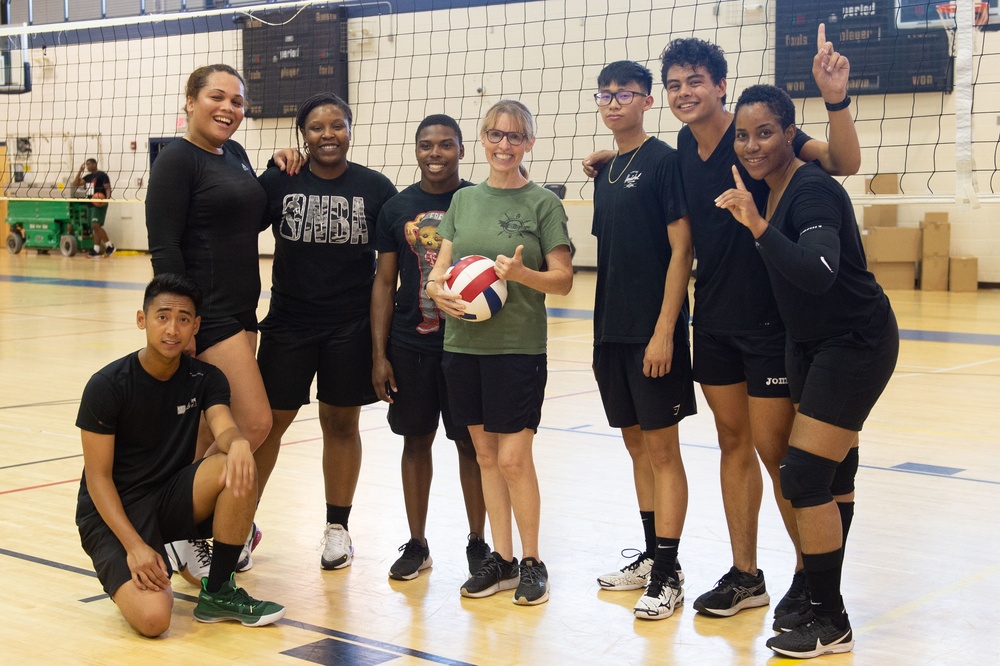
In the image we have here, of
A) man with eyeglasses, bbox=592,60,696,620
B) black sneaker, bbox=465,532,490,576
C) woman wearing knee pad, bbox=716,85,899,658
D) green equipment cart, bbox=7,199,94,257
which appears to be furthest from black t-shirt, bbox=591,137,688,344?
green equipment cart, bbox=7,199,94,257

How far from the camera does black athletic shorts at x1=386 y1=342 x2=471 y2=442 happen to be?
3.63 meters

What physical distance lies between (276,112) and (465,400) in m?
13.2

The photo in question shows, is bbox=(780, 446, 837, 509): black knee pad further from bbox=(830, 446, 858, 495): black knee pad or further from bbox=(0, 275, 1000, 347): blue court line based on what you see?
bbox=(0, 275, 1000, 347): blue court line

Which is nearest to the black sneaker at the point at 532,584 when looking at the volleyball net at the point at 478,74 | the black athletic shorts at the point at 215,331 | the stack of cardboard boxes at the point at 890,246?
the black athletic shorts at the point at 215,331

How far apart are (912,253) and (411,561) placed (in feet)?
33.2

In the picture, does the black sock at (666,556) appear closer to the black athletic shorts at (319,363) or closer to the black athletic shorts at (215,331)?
the black athletic shorts at (319,363)

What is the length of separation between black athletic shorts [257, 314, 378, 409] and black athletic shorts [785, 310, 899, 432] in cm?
149

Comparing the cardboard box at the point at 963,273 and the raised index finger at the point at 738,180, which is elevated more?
the raised index finger at the point at 738,180

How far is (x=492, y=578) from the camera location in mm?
3363

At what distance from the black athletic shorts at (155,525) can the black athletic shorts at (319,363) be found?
1.77 ft

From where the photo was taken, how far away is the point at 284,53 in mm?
15594

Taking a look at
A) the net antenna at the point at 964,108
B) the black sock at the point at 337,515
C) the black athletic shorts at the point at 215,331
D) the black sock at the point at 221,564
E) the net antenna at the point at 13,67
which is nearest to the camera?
the black sock at the point at 221,564

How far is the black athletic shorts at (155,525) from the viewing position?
309 cm

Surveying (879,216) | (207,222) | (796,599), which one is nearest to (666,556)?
(796,599)
